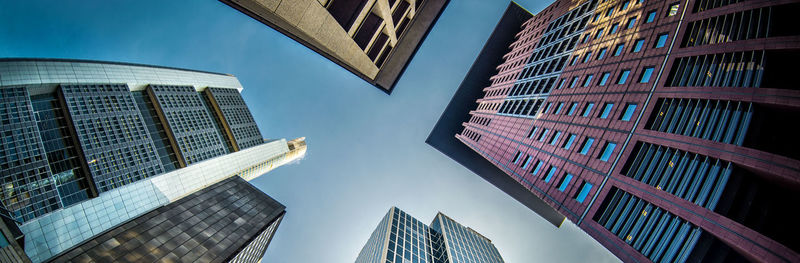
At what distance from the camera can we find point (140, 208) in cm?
7156

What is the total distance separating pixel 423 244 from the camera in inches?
2702

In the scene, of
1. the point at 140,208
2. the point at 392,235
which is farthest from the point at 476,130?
the point at 140,208

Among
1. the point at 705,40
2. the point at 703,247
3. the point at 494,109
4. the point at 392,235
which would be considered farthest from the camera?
the point at 392,235

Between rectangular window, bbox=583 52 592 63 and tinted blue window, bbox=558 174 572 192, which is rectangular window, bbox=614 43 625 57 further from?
tinted blue window, bbox=558 174 572 192

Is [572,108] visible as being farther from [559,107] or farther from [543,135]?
[543,135]

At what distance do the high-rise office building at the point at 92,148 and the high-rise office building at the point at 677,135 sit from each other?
56764 millimetres

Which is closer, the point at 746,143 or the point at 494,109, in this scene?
the point at 746,143

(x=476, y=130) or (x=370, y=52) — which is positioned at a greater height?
(x=476, y=130)

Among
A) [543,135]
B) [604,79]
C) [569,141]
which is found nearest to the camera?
[604,79]

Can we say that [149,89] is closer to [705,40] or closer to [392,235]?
[392,235]

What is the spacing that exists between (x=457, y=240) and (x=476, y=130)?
120ft

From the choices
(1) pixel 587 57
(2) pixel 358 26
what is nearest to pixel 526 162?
(1) pixel 587 57

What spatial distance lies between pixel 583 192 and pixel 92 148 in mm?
100271

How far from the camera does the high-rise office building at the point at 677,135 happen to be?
1484 cm
